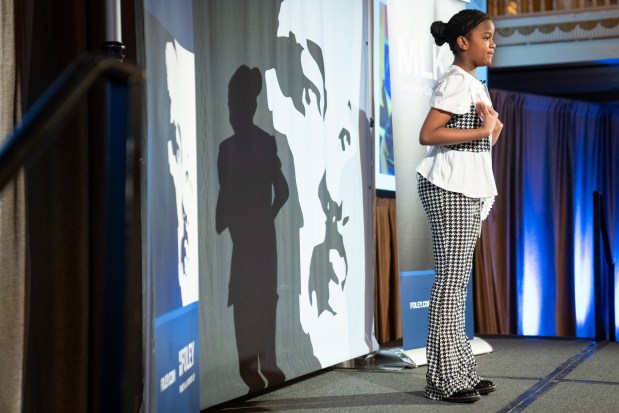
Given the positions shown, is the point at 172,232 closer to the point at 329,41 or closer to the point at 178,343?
the point at 178,343

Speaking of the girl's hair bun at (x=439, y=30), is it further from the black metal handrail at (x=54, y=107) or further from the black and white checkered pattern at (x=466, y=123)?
the black metal handrail at (x=54, y=107)

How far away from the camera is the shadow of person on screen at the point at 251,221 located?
3.15m

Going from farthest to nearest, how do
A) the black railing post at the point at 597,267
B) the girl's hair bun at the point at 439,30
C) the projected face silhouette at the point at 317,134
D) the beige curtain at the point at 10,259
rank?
the black railing post at the point at 597,267 → the projected face silhouette at the point at 317,134 → the girl's hair bun at the point at 439,30 → the beige curtain at the point at 10,259

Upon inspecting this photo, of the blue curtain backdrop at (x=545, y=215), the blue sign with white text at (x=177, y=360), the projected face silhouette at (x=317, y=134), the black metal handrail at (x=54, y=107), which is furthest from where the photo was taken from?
the blue curtain backdrop at (x=545, y=215)

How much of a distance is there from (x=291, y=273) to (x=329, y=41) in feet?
3.67

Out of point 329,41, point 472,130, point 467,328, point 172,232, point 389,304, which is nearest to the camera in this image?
point 172,232

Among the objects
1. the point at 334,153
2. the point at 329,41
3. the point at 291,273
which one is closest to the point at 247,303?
the point at 291,273

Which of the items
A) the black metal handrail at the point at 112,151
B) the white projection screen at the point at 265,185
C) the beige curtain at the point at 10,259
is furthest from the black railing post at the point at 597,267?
the black metal handrail at the point at 112,151

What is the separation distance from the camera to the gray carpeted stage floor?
10.1 ft

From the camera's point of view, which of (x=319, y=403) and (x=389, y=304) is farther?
(x=389, y=304)

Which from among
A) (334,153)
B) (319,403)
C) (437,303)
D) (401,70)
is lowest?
(319,403)

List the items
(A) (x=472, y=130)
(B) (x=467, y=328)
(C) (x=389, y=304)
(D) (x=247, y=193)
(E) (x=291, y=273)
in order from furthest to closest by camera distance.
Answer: (C) (x=389, y=304), (B) (x=467, y=328), (E) (x=291, y=273), (D) (x=247, y=193), (A) (x=472, y=130)

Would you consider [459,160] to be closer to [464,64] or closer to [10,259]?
[464,64]

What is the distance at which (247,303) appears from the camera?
3248mm
